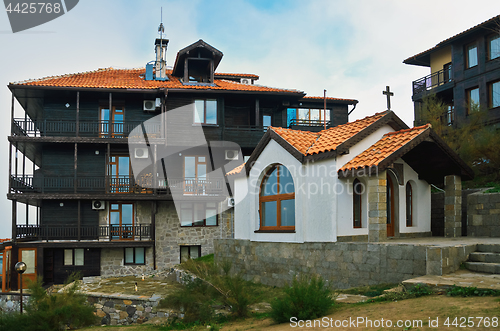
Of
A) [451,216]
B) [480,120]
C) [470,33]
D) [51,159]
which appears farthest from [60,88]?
[470,33]

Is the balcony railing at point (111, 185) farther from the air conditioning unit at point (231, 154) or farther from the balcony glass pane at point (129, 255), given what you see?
the balcony glass pane at point (129, 255)

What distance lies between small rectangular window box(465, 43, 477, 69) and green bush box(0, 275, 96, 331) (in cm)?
2392

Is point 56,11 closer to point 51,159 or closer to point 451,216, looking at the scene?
point 51,159

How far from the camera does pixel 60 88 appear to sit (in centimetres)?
Answer: 2273

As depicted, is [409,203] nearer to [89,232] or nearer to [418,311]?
[418,311]

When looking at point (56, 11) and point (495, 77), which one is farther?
point (495, 77)

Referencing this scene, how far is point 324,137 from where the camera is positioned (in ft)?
44.8

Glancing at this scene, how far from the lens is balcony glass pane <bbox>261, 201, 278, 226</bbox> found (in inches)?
554

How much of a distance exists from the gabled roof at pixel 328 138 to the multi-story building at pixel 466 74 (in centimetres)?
1095

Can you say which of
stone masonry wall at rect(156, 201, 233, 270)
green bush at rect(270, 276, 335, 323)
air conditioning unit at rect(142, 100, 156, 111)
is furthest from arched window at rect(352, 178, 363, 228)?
air conditioning unit at rect(142, 100, 156, 111)

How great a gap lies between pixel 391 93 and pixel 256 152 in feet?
15.2

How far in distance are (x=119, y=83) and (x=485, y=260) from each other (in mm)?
20286

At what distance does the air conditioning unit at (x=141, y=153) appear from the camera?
24.0 m

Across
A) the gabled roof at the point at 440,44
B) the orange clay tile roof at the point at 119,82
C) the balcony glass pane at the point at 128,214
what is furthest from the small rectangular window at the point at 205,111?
the gabled roof at the point at 440,44
